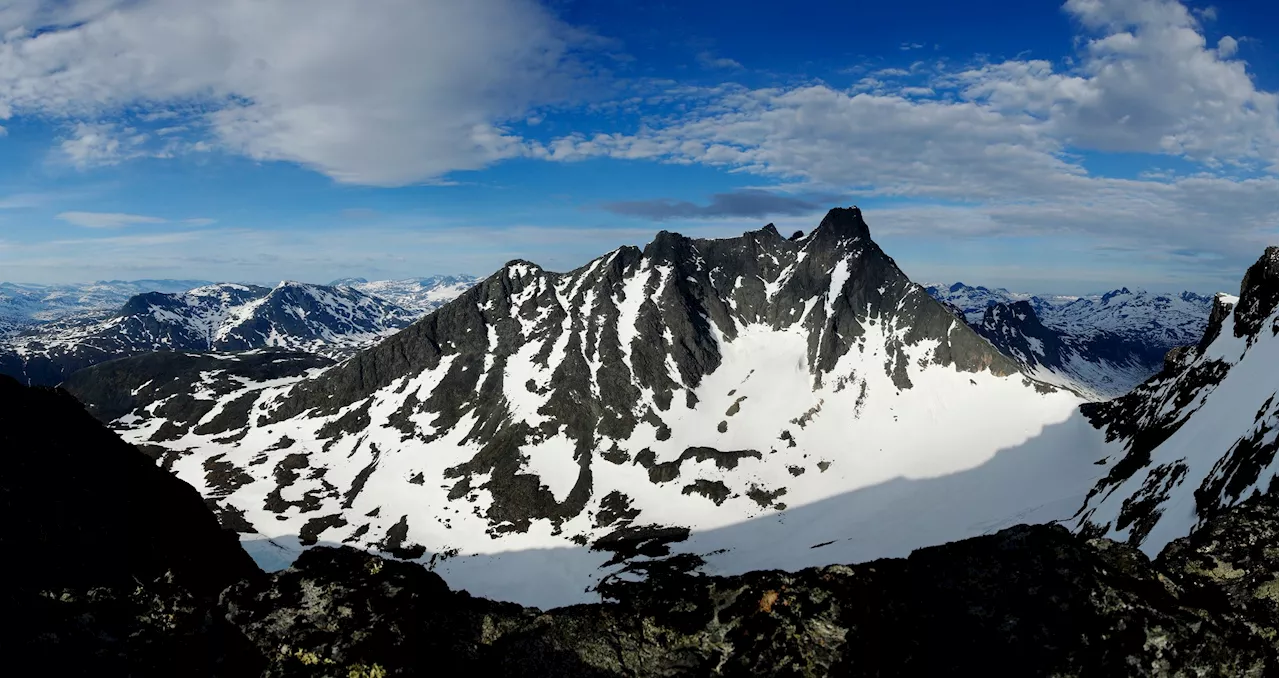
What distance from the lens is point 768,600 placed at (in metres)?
13.8

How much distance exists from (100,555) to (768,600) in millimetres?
18640

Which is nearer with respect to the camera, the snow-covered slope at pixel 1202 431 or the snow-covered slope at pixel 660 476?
the snow-covered slope at pixel 1202 431

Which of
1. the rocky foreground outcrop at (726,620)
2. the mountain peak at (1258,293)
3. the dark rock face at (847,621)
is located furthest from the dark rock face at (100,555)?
the mountain peak at (1258,293)

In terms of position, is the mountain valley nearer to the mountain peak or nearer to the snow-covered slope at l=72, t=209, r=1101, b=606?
the snow-covered slope at l=72, t=209, r=1101, b=606

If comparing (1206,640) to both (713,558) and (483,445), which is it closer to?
(713,558)

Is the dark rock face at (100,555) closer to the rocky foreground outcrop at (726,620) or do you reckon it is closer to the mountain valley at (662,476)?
the rocky foreground outcrop at (726,620)

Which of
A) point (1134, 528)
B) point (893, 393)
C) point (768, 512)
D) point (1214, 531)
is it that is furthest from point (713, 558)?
point (1214, 531)

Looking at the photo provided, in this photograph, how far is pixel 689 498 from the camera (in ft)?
500

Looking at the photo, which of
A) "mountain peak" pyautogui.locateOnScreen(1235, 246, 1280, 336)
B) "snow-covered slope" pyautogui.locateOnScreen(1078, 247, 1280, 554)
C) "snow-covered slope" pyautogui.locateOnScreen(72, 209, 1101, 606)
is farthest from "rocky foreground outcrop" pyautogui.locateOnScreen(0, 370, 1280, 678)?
"mountain peak" pyautogui.locateOnScreen(1235, 246, 1280, 336)

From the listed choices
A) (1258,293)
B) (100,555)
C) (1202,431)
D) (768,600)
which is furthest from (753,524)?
(100,555)

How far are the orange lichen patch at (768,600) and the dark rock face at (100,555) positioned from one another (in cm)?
1166

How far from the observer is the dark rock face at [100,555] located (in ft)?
41.5

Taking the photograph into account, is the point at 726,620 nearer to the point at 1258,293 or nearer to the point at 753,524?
the point at 753,524

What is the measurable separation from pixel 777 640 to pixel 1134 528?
205ft
